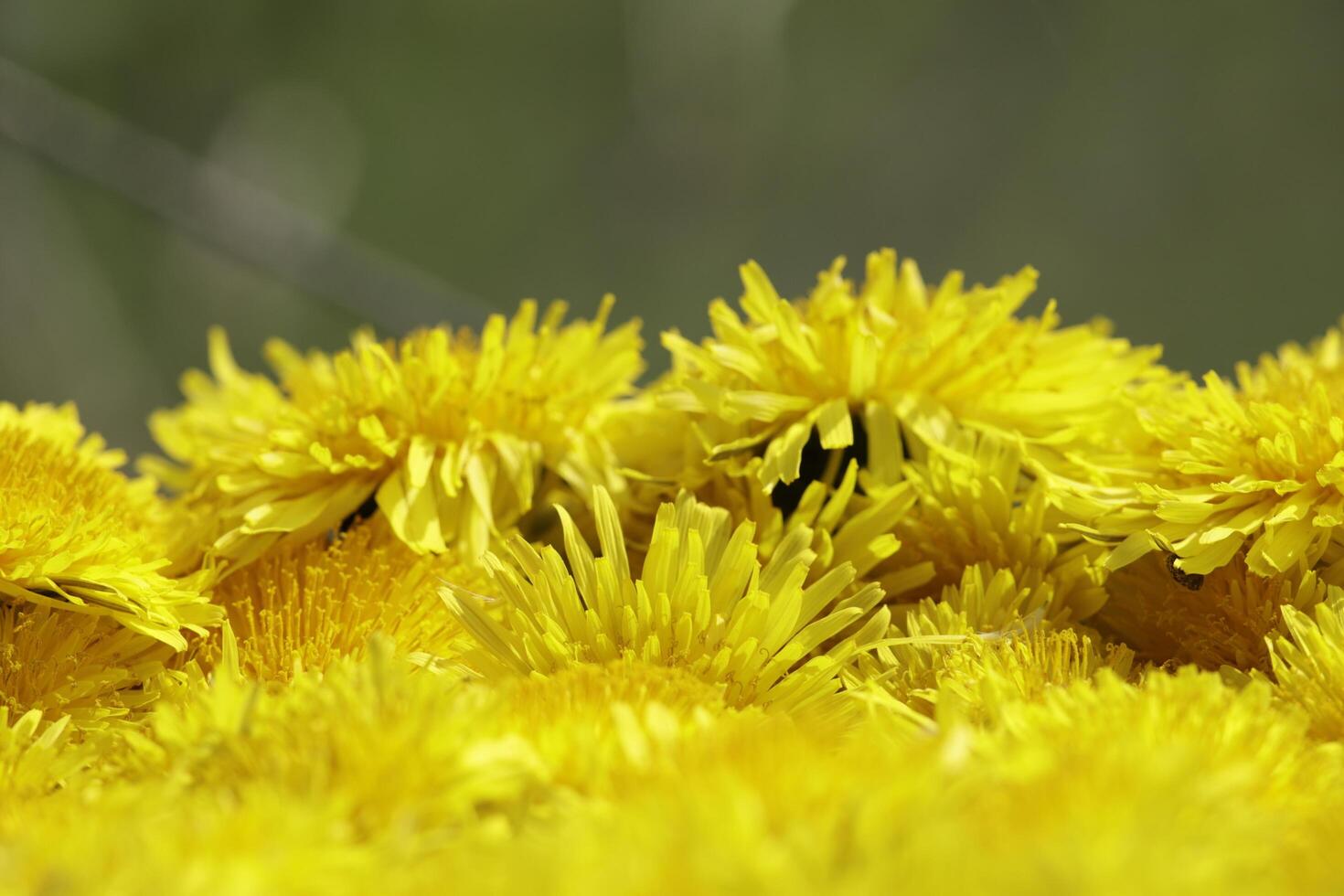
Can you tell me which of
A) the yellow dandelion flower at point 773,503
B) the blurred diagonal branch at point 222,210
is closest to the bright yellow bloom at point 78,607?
the yellow dandelion flower at point 773,503

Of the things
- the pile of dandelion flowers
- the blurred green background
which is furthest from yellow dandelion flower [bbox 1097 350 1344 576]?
the blurred green background

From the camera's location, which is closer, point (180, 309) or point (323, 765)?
point (323, 765)

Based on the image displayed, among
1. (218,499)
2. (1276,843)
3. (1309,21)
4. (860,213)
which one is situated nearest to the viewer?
(1276,843)

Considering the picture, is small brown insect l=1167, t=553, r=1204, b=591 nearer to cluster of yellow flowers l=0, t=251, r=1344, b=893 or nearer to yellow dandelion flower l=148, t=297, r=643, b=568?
cluster of yellow flowers l=0, t=251, r=1344, b=893

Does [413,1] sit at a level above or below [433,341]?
above

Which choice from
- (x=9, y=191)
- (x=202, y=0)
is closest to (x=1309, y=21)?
(x=202, y=0)

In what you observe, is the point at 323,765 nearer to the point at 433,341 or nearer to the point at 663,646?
the point at 663,646

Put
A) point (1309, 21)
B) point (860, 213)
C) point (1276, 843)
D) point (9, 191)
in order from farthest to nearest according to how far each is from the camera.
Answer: point (860, 213) → point (1309, 21) → point (9, 191) → point (1276, 843)

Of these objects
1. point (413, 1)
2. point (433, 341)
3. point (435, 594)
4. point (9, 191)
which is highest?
point (413, 1)
